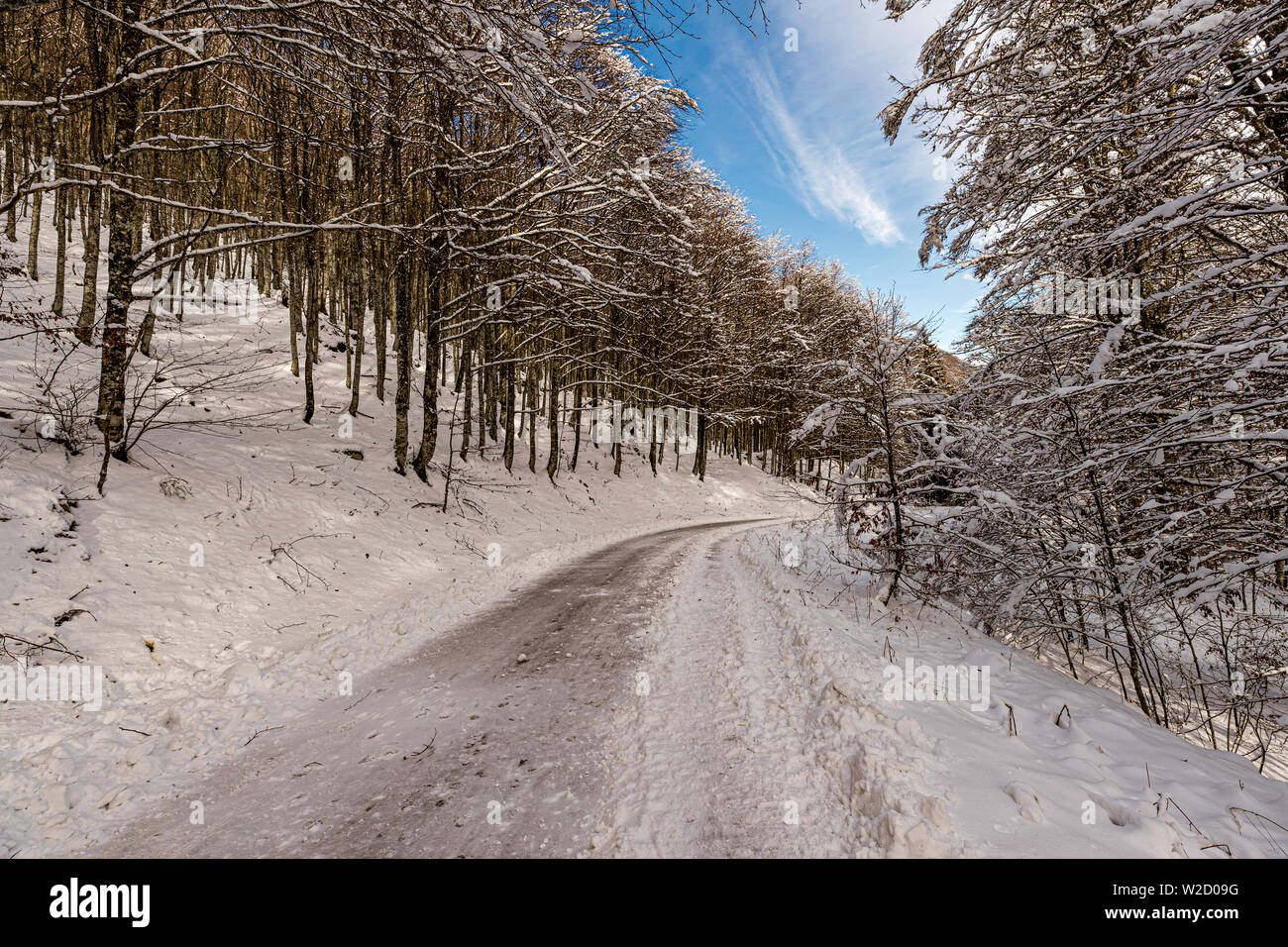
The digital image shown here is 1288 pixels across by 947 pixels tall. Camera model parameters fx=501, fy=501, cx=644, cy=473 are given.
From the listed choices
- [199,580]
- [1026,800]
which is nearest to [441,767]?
[1026,800]

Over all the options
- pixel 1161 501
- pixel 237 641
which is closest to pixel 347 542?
pixel 237 641

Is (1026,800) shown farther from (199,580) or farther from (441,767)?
(199,580)

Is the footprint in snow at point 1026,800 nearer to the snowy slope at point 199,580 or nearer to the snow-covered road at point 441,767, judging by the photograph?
the snow-covered road at point 441,767

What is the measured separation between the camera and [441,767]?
353 centimetres

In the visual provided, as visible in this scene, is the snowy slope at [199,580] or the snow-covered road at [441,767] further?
the snowy slope at [199,580]

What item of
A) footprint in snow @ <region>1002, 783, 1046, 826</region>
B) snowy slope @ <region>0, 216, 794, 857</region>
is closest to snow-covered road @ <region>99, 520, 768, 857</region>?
snowy slope @ <region>0, 216, 794, 857</region>

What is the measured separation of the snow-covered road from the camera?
2857mm

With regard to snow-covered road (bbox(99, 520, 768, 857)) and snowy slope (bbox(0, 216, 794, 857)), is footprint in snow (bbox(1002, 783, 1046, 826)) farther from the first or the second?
snowy slope (bbox(0, 216, 794, 857))

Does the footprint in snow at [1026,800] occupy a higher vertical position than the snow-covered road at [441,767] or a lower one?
higher

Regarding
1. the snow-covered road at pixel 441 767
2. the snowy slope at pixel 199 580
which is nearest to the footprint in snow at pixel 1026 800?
the snow-covered road at pixel 441 767

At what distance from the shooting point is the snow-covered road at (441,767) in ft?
9.37

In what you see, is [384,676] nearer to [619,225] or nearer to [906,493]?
[906,493]

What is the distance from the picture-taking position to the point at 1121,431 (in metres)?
5.65

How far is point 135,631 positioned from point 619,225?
13786 mm
